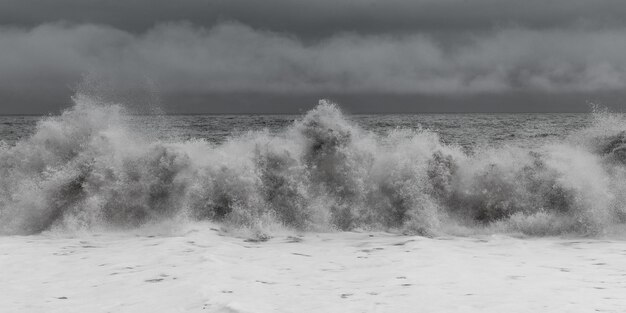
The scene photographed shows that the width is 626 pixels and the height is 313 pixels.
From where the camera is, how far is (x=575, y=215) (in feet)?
26.3

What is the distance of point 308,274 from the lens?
5.55 m

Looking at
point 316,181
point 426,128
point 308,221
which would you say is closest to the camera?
point 308,221

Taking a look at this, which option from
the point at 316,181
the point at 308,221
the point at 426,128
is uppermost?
the point at 426,128

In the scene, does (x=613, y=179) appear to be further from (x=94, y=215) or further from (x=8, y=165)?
(x=8, y=165)

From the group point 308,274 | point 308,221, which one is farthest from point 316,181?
point 308,274

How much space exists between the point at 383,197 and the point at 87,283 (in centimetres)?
521

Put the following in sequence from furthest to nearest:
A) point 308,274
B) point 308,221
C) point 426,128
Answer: point 426,128, point 308,221, point 308,274

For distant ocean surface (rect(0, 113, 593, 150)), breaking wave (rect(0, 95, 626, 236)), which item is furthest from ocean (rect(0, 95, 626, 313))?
distant ocean surface (rect(0, 113, 593, 150))

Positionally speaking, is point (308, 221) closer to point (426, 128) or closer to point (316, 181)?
point (316, 181)

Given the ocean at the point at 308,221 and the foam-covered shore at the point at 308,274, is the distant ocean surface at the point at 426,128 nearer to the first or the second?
the ocean at the point at 308,221

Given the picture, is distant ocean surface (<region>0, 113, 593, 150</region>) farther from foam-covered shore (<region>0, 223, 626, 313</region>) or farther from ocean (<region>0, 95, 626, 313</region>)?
foam-covered shore (<region>0, 223, 626, 313</region>)

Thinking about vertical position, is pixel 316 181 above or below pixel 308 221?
above

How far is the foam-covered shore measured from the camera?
437cm

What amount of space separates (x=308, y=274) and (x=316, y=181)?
157 inches
